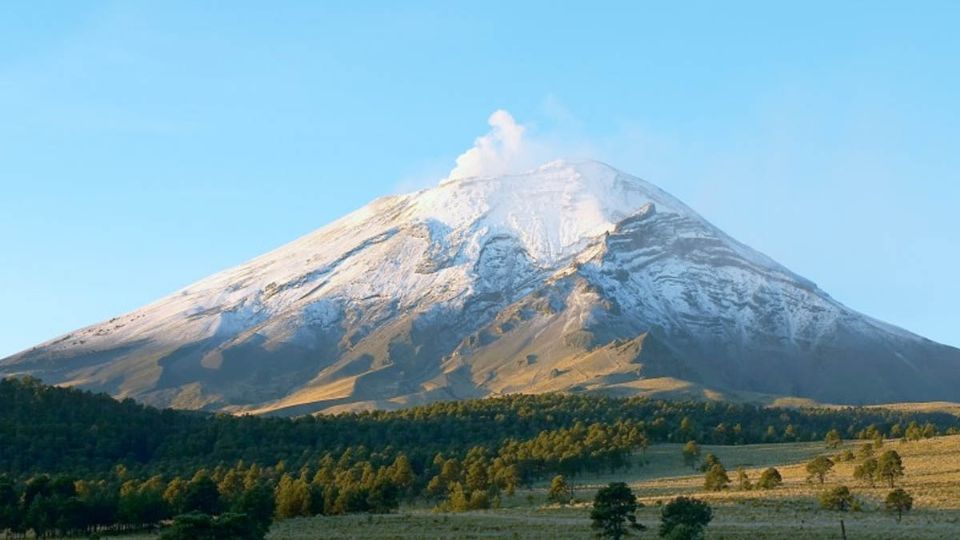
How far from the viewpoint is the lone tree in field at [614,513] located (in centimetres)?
6099

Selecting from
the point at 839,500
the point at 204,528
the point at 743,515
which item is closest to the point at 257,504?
the point at 204,528

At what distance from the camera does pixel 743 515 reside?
6900cm

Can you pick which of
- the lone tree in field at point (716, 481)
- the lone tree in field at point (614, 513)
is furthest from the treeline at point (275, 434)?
the lone tree in field at point (614, 513)

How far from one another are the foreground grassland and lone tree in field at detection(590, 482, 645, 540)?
104 centimetres

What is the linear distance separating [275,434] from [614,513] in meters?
80.2

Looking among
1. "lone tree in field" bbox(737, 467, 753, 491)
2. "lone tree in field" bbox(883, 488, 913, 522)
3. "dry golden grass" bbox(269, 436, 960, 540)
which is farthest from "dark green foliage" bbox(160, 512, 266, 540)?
"lone tree in field" bbox(737, 467, 753, 491)

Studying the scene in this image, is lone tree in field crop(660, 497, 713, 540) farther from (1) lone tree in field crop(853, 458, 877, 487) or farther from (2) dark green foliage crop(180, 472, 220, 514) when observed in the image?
(2) dark green foliage crop(180, 472, 220, 514)

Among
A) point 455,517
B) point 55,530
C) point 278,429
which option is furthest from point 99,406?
point 455,517

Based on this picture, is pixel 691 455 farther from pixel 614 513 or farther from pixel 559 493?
pixel 614 513

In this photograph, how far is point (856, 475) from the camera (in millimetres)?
84000

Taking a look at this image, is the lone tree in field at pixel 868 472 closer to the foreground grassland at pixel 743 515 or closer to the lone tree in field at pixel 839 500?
the foreground grassland at pixel 743 515

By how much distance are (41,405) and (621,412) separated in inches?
3199

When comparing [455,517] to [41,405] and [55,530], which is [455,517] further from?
[41,405]

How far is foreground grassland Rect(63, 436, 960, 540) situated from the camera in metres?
60.7
